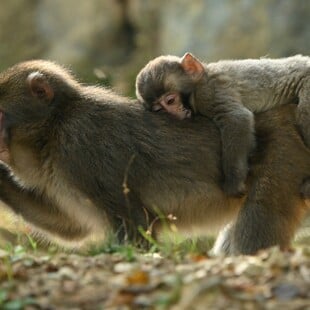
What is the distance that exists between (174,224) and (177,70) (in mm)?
1155

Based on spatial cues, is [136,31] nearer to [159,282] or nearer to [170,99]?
[170,99]

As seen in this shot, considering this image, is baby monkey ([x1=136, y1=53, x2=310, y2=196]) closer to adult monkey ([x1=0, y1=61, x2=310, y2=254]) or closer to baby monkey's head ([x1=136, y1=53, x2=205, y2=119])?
baby monkey's head ([x1=136, y1=53, x2=205, y2=119])

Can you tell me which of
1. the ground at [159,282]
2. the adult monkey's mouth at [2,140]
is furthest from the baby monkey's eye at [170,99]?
the ground at [159,282]

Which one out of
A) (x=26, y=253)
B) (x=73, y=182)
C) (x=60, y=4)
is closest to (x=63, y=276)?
(x=26, y=253)

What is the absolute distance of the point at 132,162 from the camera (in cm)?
717

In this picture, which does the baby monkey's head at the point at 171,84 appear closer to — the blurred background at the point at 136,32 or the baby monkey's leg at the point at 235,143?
the baby monkey's leg at the point at 235,143

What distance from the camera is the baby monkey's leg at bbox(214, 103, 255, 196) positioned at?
23.0 ft

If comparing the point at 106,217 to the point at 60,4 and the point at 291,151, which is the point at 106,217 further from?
the point at 60,4

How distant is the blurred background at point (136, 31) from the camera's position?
1524 cm

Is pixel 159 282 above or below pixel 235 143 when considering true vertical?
below

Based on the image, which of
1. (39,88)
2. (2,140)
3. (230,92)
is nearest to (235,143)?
(230,92)

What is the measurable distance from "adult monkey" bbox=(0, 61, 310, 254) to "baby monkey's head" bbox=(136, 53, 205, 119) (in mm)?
100

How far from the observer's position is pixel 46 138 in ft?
23.8

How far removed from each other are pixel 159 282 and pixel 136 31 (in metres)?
13.7
